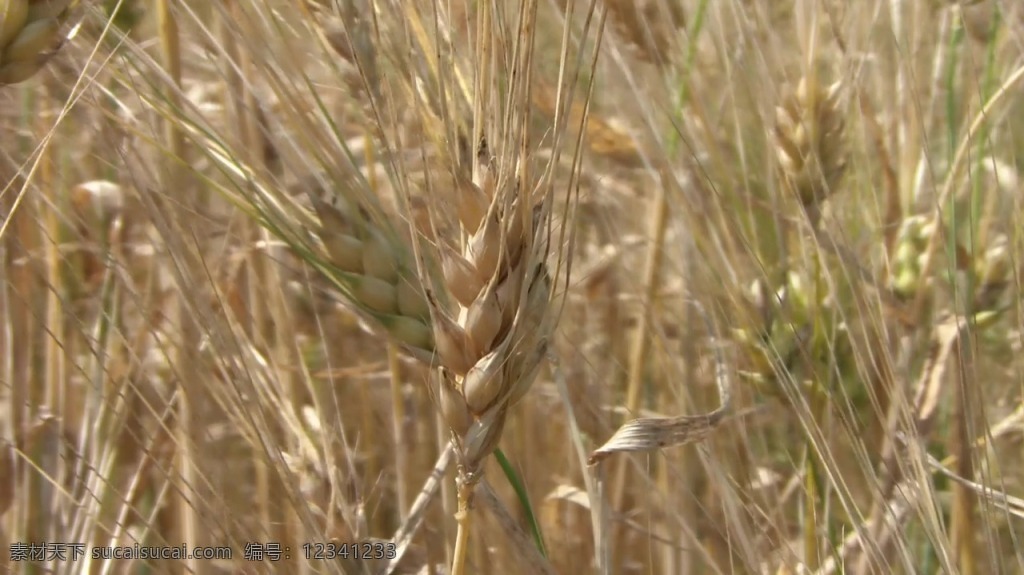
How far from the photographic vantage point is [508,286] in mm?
384

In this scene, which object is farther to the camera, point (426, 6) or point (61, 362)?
point (61, 362)

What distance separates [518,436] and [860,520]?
0.37m

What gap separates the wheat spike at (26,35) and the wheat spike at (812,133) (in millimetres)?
435

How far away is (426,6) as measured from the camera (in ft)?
1.63

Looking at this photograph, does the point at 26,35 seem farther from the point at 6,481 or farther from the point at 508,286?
the point at 6,481

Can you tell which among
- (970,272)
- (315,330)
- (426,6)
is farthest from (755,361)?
(315,330)

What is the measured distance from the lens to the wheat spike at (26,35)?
436 millimetres

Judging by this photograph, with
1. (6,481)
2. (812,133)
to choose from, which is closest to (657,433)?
(812,133)

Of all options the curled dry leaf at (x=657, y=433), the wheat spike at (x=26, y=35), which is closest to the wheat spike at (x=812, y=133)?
the curled dry leaf at (x=657, y=433)

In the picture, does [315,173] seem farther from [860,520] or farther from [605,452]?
[860,520]

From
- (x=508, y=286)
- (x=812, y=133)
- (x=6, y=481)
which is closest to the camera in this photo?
(x=508, y=286)

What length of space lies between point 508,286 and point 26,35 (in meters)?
0.26

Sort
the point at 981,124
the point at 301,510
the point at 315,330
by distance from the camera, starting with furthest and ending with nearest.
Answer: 1. the point at 315,330
2. the point at 981,124
3. the point at 301,510

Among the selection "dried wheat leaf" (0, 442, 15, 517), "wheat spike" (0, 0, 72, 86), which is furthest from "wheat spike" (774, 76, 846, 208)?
"dried wheat leaf" (0, 442, 15, 517)
